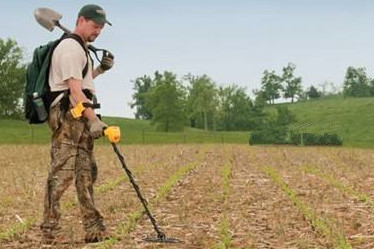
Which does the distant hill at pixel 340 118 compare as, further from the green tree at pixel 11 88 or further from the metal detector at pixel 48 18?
the metal detector at pixel 48 18

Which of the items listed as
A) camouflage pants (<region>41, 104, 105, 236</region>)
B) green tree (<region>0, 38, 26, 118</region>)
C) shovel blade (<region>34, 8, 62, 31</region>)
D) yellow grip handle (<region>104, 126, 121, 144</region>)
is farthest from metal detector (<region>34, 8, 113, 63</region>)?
green tree (<region>0, 38, 26, 118</region>)

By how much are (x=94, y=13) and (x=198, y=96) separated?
10064 centimetres

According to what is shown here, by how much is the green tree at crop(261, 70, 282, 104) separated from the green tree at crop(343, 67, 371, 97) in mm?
Result: 15602

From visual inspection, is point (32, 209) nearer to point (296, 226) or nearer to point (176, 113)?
point (296, 226)

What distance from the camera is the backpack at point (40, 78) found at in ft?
23.3

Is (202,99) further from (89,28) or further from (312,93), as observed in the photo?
(89,28)

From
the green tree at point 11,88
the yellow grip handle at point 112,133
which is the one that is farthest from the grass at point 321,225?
the green tree at point 11,88

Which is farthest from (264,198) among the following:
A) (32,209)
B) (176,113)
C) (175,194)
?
(176,113)

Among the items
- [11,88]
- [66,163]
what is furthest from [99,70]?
[11,88]

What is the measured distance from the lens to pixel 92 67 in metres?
7.55

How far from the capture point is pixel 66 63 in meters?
6.93

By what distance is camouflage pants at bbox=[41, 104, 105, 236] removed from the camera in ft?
23.5

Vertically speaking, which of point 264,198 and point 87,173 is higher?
point 87,173

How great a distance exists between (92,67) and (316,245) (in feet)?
10.7
